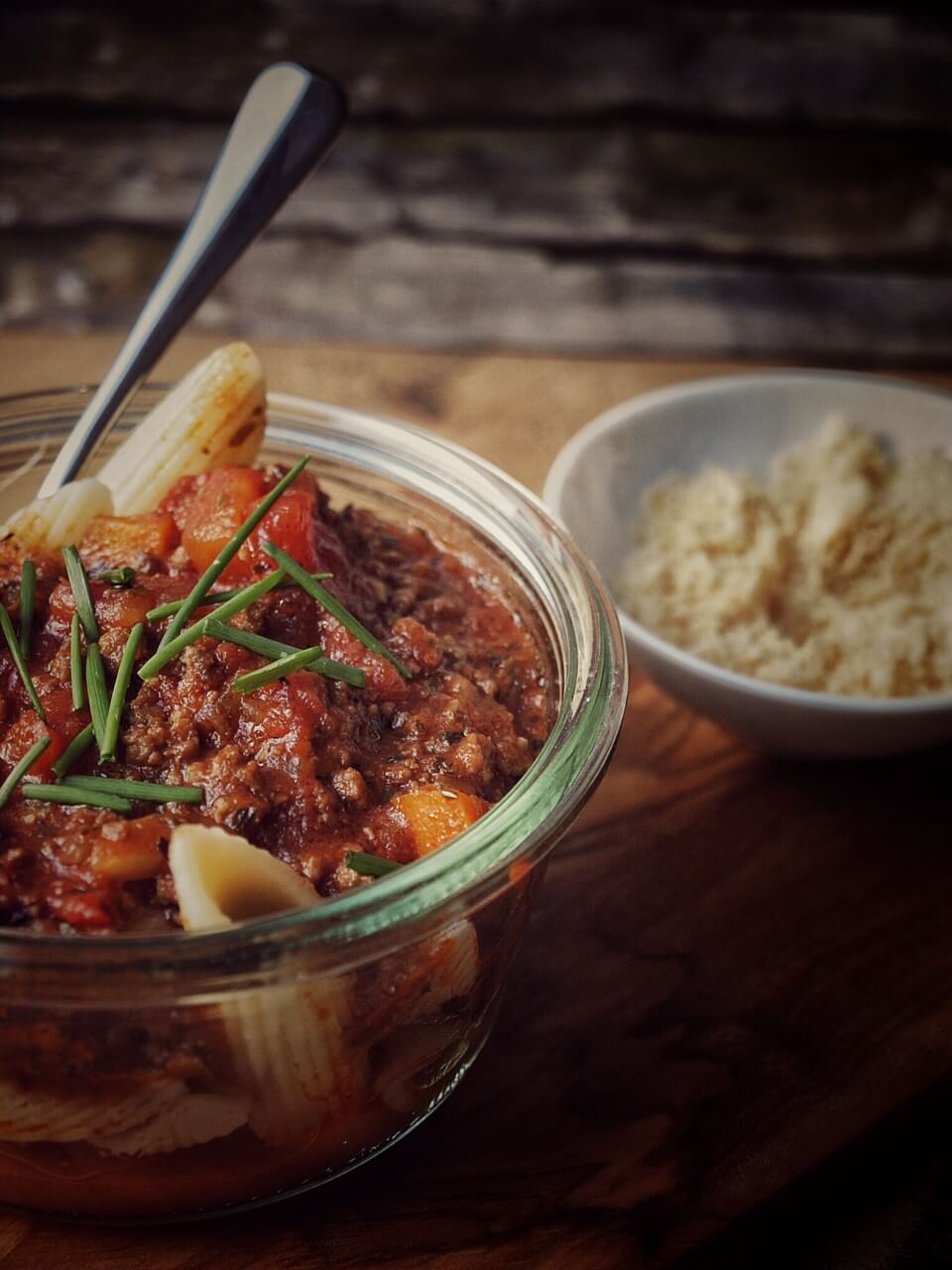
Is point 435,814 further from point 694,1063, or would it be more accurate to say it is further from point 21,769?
point 694,1063

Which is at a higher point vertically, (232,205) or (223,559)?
(232,205)

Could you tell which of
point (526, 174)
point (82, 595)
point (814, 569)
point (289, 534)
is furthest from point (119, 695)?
point (526, 174)

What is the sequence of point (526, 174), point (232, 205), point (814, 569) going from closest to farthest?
1. point (232, 205)
2. point (814, 569)
3. point (526, 174)

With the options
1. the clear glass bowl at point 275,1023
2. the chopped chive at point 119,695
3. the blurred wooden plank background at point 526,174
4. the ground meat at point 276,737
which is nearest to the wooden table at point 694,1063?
the clear glass bowl at point 275,1023

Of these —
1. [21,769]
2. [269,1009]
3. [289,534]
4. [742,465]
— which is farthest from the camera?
[742,465]

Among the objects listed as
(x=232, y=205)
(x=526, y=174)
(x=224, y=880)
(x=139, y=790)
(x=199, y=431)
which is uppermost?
(x=526, y=174)

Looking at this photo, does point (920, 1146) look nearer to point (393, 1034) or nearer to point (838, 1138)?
point (838, 1138)

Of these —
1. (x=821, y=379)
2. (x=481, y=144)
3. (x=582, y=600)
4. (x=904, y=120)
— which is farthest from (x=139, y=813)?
(x=904, y=120)
